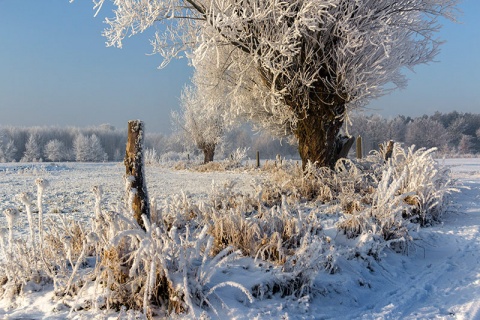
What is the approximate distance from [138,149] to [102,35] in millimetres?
5333

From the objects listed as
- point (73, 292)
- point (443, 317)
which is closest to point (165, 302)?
point (73, 292)

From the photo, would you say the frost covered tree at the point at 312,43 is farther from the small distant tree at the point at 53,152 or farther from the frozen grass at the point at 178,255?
the small distant tree at the point at 53,152

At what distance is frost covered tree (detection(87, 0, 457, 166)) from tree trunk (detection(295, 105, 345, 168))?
23 mm

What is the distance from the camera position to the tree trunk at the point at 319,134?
27.7 ft

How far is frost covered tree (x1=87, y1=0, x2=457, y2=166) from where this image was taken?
712cm

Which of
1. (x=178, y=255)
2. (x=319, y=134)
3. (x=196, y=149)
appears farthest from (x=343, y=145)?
(x=196, y=149)

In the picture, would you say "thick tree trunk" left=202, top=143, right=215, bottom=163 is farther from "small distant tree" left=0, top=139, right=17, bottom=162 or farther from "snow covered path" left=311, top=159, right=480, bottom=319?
"small distant tree" left=0, top=139, right=17, bottom=162

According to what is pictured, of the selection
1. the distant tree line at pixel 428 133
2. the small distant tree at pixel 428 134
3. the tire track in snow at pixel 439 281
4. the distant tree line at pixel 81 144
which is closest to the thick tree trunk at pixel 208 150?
the distant tree line at pixel 81 144

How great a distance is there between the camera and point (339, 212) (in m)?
6.01

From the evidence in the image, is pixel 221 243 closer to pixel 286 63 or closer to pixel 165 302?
pixel 165 302

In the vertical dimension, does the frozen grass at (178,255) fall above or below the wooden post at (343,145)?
below

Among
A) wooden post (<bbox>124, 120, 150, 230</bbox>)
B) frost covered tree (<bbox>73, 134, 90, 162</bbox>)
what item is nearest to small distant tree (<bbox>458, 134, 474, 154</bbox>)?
frost covered tree (<bbox>73, 134, 90, 162</bbox>)

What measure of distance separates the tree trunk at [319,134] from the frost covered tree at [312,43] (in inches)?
0.9

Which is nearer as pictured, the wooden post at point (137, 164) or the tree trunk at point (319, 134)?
the wooden post at point (137, 164)
